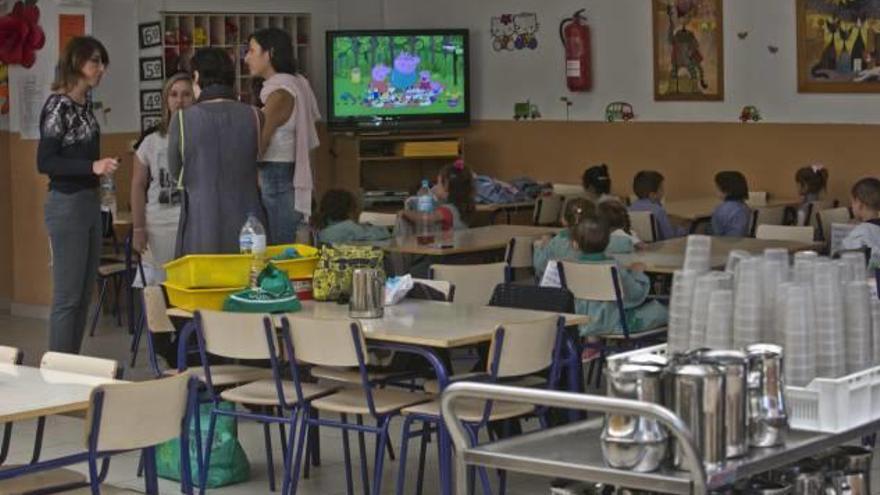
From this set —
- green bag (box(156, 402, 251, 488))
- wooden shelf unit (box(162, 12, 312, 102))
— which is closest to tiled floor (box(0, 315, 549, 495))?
green bag (box(156, 402, 251, 488))

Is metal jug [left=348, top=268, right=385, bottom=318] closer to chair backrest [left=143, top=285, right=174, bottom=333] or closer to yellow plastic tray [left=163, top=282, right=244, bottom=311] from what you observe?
yellow plastic tray [left=163, top=282, right=244, bottom=311]

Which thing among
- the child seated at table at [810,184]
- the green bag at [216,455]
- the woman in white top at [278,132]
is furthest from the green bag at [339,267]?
the child seated at table at [810,184]

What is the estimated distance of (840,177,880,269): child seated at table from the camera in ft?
28.7

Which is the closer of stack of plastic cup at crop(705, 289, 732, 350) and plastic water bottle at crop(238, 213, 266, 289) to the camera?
stack of plastic cup at crop(705, 289, 732, 350)

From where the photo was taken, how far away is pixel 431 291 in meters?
7.25

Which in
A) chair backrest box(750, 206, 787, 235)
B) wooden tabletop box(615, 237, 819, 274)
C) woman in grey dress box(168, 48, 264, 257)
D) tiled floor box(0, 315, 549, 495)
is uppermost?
woman in grey dress box(168, 48, 264, 257)

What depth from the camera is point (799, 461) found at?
13.4 feet

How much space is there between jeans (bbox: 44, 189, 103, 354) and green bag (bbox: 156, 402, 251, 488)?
1.32 meters

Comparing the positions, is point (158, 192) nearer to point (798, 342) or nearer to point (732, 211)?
point (732, 211)

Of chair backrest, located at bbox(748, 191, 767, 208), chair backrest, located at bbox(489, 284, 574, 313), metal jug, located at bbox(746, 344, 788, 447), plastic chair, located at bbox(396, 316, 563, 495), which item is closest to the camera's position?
metal jug, located at bbox(746, 344, 788, 447)

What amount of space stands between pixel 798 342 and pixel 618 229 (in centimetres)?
523

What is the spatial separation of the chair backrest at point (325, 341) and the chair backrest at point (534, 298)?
1.08 metres

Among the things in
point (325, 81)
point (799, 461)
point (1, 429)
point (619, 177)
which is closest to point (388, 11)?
point (325, 81)

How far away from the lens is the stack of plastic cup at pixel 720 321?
4.11 meters
